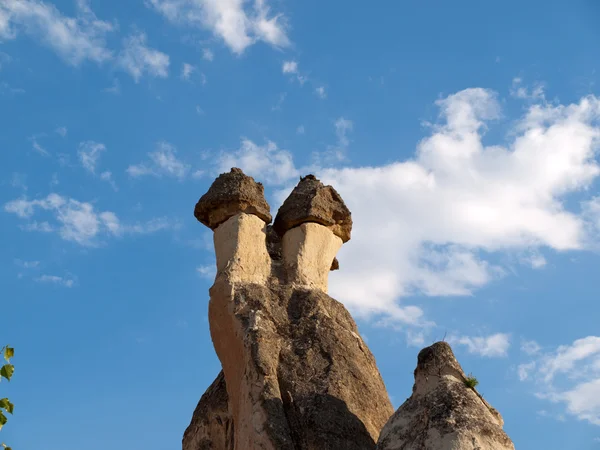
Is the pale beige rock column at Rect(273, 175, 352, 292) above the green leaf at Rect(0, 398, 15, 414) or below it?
above

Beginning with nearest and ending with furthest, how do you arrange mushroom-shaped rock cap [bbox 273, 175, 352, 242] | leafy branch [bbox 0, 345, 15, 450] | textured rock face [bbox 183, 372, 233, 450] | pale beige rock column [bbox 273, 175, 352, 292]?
1. leafy branch [bbox 0, 345, 15, 450]
2. textured rock face [bbox 183, 372, 233, 450]
3. pale beige rock column [bbox 273, 175, 352, 292]
4. mushroom-shaped rock cap [bbox 273, 175, 352, 242]

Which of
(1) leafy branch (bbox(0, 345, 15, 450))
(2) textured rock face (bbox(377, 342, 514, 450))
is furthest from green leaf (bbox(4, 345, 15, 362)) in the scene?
(2) textured rock face (bbox(377, 342, 514, 450))

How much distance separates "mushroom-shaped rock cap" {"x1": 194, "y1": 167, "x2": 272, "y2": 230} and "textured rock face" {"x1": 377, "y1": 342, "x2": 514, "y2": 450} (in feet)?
14.2

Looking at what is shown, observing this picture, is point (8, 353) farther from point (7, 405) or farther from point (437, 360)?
point (437, 360)

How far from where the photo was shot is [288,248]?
49.9 feet

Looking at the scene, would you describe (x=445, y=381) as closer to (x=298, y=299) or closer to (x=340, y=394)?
(x=340, y=394)

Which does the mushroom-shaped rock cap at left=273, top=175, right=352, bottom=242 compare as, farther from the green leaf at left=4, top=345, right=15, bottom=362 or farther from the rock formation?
the green leaf at left=4, top=345, right=15, bottom=362

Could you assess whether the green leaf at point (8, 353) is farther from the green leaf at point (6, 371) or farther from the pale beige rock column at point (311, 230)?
the pale beige rock column at point (311, 230)

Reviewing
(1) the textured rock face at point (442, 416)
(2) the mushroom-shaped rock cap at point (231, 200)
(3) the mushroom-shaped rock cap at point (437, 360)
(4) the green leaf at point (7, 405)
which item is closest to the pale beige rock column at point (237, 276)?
(2) the mushroom-shaped rock cap at point (231, 200)

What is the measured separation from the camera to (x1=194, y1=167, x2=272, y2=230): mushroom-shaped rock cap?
49.4 feet

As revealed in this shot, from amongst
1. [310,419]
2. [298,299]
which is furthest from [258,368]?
[298,299]

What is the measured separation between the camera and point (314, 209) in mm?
15328

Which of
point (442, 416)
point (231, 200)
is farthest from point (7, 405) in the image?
point (231, 200)

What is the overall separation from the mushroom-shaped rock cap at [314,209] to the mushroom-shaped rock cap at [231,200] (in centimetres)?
34
